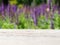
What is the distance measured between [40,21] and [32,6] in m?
0.12

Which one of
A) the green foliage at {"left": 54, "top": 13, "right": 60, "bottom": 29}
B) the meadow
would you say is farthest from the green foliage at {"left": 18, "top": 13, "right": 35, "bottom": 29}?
the green foliage at {"left": 54, "top": 13, "right": 60, "bottom": 29}

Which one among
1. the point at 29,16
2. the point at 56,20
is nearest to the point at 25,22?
the point at 29,16

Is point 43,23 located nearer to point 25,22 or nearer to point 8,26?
point 25,22

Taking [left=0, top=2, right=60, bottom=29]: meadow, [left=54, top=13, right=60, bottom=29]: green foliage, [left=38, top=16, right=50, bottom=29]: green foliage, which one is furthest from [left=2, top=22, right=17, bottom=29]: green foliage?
Result: [left=54, top=13, right=60, bottom=29]: green foliage

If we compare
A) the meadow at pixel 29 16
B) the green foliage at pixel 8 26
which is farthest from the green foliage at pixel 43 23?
the green foliage at pixel 8 26
